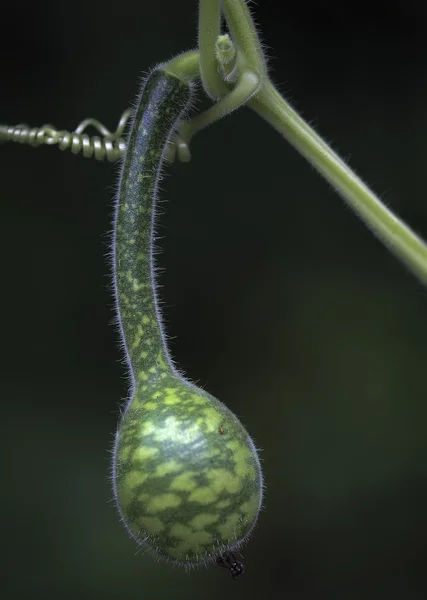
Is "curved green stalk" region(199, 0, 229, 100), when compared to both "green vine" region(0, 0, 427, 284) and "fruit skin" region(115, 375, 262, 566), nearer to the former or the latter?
"green vine" region(0, 0, 427, 284)

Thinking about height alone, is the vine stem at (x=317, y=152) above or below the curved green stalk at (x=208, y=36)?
below

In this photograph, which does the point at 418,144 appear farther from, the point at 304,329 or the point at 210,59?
the point at 210,59

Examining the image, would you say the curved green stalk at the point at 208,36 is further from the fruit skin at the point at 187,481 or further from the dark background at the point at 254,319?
the dark background at the point at 254,319

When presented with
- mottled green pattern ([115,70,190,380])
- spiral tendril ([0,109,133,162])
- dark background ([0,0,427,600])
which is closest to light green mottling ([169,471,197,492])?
mottled green pattern ([115,70,190,380])

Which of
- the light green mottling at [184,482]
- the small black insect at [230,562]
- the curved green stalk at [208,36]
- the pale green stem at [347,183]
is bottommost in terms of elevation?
the small black insect at [230,562]

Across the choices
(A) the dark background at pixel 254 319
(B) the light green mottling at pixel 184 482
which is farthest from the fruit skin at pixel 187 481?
(A) the dark background at pixel 254 319

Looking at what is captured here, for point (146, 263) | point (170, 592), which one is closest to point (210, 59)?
point (146, 263)
